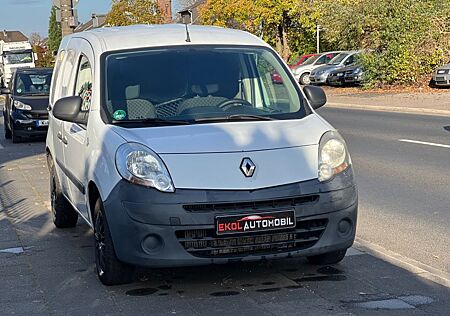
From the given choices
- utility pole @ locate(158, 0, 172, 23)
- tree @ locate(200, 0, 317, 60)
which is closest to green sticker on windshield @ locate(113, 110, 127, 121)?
utility pole @ locate(158, 0, 172, 23)

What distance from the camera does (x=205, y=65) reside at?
6.62 meters

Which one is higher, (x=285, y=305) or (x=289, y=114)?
(x=289, y=114)

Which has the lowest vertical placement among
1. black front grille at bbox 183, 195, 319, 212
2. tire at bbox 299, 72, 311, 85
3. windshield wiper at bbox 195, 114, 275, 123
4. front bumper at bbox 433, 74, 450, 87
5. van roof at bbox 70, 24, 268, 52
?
tire at bbox 299, 72, 311, 85

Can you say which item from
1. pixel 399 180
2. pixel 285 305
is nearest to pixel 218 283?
pixel 285 305

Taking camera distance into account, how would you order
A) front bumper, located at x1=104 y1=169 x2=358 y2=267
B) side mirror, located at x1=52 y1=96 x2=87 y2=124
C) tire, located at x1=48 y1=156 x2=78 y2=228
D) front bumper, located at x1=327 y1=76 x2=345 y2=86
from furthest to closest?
front bumper, located at x1=327 y1=76 x2=345 y2=86, tire, located at x1=48 y1=156 x2=78 y2=228, side mirror, located at x1=52 y1=96 x2=87 y2=124, front bumper, located at x1=104 y1=169 x2=358 y2=267

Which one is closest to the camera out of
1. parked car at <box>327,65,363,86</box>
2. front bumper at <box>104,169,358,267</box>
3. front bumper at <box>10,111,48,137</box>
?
front bumper at <box>104,169,358,267</box>

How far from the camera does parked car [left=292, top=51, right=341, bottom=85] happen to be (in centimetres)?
4109

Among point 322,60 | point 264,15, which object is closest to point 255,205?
point 322,60

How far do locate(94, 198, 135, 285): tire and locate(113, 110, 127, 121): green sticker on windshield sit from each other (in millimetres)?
661

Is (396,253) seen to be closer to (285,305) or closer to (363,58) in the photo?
(285,305)

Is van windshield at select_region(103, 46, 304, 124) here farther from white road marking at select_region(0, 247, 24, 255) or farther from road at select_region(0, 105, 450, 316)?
white road marking at select_region(0, 247, 24, 255)

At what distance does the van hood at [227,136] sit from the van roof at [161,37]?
1033 millimetres

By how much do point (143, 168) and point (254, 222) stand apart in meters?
0.84

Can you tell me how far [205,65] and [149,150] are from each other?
1.34m
